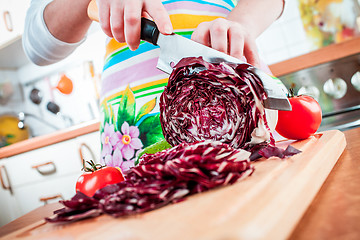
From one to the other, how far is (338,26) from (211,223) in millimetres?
1959

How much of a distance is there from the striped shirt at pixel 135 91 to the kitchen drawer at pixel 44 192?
4.53 ft

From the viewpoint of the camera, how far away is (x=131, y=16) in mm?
645

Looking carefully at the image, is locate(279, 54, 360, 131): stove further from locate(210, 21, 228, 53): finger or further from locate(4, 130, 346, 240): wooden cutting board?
locate(4, 130, 346, 240): wooden cutting board

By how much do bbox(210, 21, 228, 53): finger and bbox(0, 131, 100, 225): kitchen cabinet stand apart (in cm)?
152

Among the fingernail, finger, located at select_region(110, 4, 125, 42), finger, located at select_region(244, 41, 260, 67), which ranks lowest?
finger, located at select_region(244, 41, 260, 67)

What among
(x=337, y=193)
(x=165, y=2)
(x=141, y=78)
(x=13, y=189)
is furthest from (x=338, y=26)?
(x=13, y=189)

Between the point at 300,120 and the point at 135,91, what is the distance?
0.40 meters

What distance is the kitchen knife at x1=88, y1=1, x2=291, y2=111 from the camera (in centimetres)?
58

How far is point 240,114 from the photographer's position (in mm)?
594

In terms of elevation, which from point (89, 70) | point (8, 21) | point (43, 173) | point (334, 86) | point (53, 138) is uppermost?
point (8, 21)

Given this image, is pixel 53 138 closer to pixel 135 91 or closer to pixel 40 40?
pixel 40 40

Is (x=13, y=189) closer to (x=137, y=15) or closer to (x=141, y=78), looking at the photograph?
(x=141, y=78)

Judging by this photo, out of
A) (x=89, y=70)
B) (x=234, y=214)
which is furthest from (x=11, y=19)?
(x=234, y=214)

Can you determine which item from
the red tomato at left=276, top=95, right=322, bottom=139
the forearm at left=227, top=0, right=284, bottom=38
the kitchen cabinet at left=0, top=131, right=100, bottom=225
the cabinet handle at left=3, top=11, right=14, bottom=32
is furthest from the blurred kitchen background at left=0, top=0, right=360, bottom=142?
the red tomato at left=276, top=95, right=322, bottom=139
